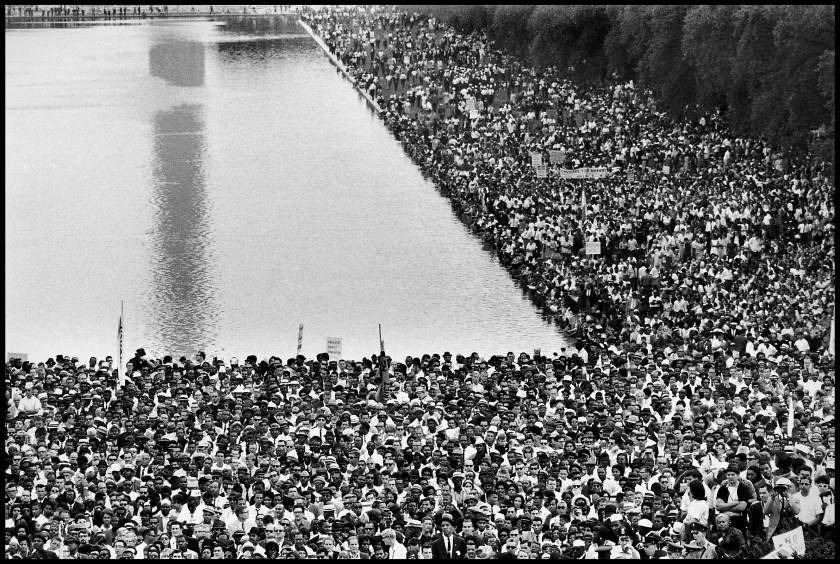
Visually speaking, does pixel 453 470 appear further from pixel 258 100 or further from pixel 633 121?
pixel 258 100

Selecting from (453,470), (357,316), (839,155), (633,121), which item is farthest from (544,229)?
(453,470)

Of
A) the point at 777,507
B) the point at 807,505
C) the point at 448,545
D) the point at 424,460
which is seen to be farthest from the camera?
the point at 424,460

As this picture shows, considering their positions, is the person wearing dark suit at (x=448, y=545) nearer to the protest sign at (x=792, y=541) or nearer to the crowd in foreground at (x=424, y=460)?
the crowd in foreground at (x=424, y=460)

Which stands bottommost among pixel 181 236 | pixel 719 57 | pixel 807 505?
pixel 181 236

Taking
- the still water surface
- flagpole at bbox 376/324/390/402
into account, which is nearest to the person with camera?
flagpole at bbox 376/324/390/402

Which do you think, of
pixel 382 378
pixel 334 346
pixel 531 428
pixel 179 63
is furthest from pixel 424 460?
pixel 179 63

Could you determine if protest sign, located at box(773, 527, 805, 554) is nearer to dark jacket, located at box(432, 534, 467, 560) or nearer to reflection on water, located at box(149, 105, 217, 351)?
dark jacket, located at box(432, 534, 467, 560)

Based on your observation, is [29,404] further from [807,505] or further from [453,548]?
[807,505]

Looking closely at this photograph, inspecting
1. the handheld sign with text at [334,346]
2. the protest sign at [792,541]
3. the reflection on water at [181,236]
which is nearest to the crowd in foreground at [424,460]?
the protest sign at [792,541]
